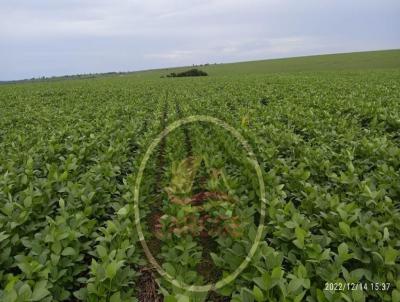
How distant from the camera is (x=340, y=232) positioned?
8.86 ft

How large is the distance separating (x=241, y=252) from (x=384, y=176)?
2.37 meters

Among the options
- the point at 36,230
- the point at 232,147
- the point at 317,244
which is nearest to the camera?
the point at 317,244

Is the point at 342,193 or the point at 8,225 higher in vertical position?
the point at 8,225

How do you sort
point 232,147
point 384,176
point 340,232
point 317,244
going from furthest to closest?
point 232,147 < point 384,176 < point 340,232 < point 317,244

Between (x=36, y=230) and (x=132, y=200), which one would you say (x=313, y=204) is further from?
(x=36, y=230)

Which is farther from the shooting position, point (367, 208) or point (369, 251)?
point (367, 208)

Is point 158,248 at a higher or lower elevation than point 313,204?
lower

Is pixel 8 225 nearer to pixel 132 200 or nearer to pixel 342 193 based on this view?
pixel 132 200

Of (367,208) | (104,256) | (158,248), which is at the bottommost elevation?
→ (158,248)

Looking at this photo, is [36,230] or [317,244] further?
[36,230]

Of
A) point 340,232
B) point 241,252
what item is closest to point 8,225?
point 241,252

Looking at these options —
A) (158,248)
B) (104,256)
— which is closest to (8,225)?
(104,256)

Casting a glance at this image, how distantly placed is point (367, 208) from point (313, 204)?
543 mm

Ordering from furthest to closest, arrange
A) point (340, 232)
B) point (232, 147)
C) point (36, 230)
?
1. point (232, 147)
2. point (36, 230)
3. point (340, 232)
